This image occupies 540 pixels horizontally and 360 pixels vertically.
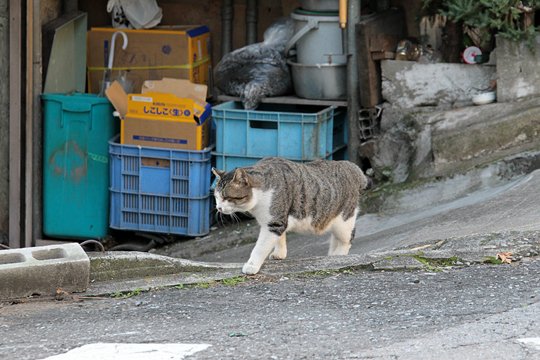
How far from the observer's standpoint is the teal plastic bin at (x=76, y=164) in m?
8.55

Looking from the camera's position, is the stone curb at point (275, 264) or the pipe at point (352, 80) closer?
the stone curb at point (275, 264)

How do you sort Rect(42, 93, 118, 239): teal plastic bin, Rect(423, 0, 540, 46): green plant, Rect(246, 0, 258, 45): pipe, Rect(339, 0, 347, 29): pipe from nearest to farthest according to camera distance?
1. Rect(423, 0, 540, 46): green plant
2. Rect(339, 0, 347, 29): pipe
3. Rect(42, 93, 118, 239): teal plastic bin
4. Rect(246, 0, 258, 45): pipe

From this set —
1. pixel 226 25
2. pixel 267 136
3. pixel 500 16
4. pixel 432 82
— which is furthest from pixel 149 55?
pixel 500 16

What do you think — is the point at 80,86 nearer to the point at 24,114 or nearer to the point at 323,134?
the point at 24,114

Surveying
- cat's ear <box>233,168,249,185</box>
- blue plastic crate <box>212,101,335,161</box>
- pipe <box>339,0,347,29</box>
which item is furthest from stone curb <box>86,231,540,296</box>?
pipe <box>339,0,347,29</box>

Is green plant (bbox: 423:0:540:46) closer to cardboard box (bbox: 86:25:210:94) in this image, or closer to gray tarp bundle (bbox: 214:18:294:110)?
gray tarp bundle (bbox: 214:18:294:110)

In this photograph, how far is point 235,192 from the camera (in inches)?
222

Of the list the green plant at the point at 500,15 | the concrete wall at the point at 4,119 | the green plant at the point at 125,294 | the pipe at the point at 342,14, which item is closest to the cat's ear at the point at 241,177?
the green plant at the point at 125,294

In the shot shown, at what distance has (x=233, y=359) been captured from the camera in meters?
4.12

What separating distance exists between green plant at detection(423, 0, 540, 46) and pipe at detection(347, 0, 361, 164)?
0.77 metres

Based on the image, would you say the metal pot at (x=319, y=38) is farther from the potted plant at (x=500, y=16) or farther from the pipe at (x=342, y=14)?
the potted plant at (x=500, y=16)

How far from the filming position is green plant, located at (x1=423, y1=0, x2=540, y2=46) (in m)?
7.68

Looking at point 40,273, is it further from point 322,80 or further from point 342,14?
point 322,80

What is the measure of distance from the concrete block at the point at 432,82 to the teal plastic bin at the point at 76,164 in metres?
2.35
